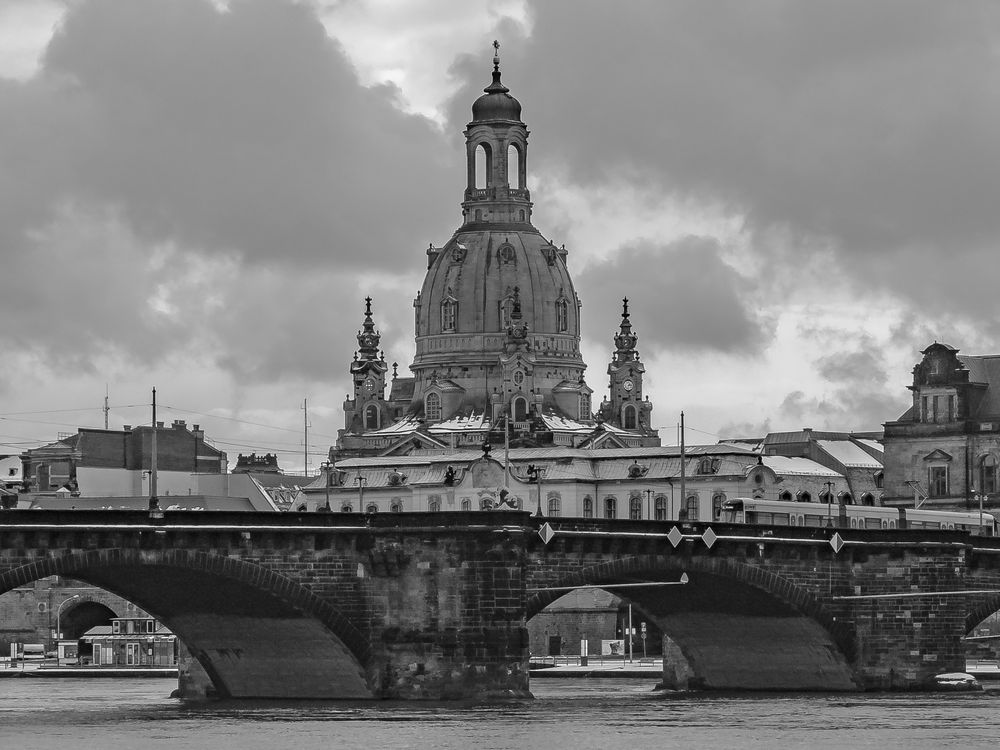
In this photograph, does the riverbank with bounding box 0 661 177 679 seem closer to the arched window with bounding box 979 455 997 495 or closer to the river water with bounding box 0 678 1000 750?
the river water with bounding box 0 678 1000 750

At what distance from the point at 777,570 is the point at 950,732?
74.9 ft

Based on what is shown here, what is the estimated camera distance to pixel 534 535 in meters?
113

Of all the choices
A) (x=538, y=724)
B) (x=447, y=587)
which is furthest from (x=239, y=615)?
(x=538, y=724)

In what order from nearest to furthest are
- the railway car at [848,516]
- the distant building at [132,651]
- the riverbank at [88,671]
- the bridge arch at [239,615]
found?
the bridge arch at [239,615], the railway car at [848,516], the riverbank at [88,671], the distant building at [132,651]

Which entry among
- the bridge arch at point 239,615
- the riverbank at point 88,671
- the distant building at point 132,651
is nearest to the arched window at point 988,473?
the distant building at point 132,651

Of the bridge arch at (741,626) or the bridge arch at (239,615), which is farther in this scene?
the bridge arch at (741,626)

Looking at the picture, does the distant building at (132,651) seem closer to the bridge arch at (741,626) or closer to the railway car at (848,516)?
the railway car at (848,516)

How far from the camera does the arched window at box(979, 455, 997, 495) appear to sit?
198625 mm

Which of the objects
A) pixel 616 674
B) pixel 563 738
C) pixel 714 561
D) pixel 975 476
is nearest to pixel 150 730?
pixel 563 738

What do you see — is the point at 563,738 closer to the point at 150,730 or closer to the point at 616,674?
the point at 150,730

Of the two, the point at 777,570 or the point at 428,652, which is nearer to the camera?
the point at 428,652

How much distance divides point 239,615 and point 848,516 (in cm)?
5704

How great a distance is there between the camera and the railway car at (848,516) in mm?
157000

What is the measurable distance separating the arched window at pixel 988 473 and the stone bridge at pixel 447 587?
72.4 m
